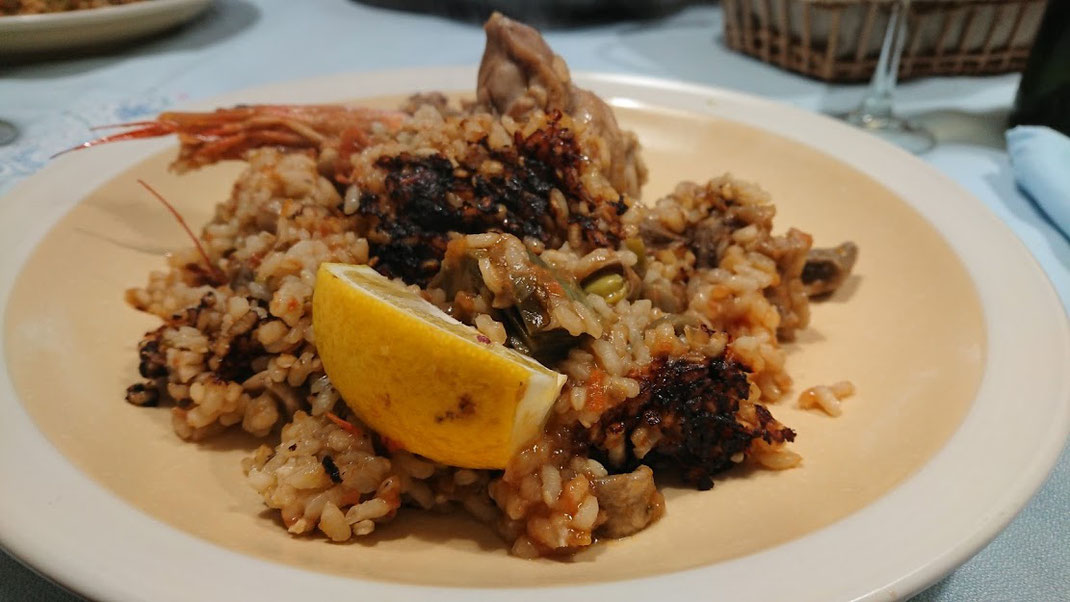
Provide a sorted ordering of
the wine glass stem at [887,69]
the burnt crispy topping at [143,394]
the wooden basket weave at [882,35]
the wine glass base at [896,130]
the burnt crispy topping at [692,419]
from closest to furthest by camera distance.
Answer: the burnt crispy topping at [692,419]
the burnt crispy topping at [143,394]
the wine glass stem at [887,69]
the wine glass base at [896,130]
the wooden basket weave at [882,35]

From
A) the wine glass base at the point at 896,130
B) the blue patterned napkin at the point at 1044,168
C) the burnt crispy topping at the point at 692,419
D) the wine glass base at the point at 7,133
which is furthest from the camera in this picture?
the wine glass base at the point at 896,130

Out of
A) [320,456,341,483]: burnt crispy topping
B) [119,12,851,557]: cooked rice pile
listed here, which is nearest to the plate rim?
[119,12,851,557]: cooked rice pile

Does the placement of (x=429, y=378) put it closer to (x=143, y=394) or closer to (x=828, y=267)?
(x=143, y=394)

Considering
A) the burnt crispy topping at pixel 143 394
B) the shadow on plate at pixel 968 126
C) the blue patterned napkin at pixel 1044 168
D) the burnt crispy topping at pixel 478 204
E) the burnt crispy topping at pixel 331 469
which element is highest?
the burnt crispy topping at pixel 478 204

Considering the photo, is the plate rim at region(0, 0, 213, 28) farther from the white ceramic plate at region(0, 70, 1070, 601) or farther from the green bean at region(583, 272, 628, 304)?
the green bean at region(583, 272, 628, 304)

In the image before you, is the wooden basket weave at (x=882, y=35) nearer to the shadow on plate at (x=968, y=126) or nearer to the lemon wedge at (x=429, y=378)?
the shadow on plate at (x=968, y=126)

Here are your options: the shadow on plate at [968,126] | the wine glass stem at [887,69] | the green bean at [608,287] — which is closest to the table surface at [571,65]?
the shadow on plate at [968,126]

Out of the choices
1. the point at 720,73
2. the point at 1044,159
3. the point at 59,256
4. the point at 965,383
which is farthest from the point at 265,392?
the point at 720,73

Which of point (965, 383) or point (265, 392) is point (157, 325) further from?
point (965, 383)
